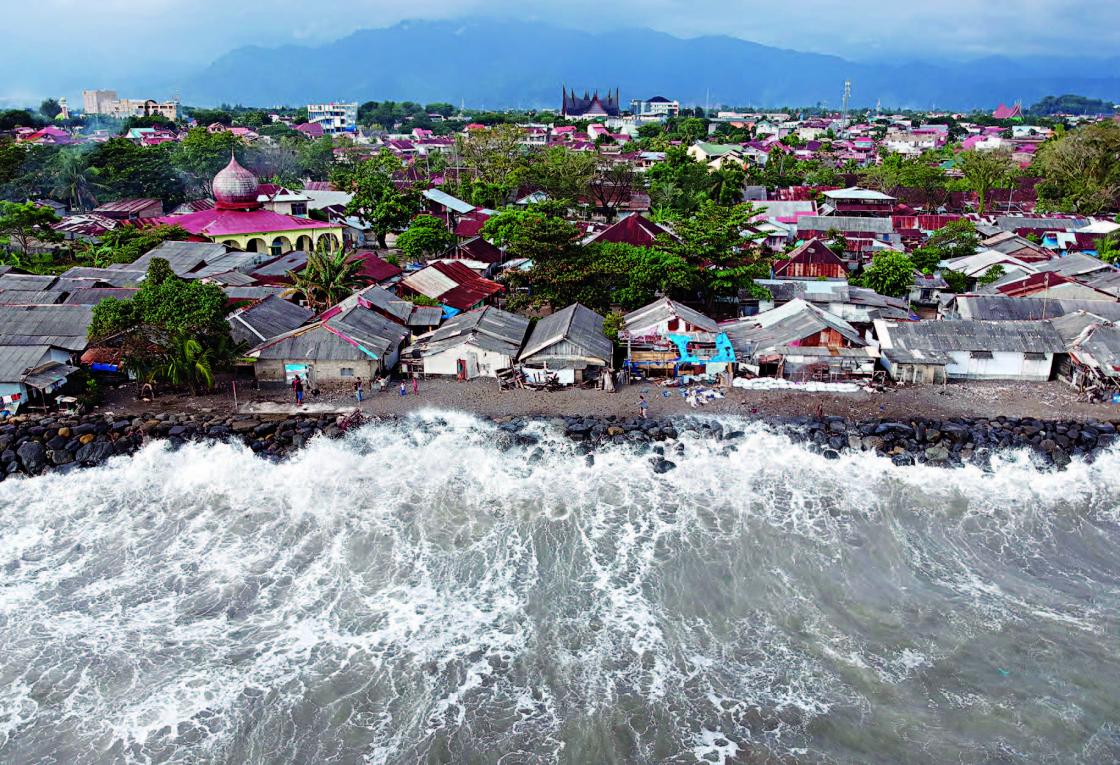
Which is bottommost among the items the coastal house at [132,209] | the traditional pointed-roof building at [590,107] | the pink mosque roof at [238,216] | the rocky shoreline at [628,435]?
the rocky shoreline at [628,435]

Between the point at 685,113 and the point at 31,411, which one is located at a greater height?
the point at 685,113

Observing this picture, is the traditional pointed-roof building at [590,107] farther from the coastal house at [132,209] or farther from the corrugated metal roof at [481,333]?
the corrugated metal roof at [481,333]

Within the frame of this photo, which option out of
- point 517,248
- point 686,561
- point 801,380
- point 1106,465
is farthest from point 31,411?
point 1106,465

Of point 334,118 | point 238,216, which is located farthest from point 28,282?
point 334,118

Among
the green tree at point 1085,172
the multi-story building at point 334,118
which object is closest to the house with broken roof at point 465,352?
the green tree at point 1085,172

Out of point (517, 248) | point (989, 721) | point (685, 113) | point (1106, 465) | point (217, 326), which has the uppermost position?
point (685, 113)

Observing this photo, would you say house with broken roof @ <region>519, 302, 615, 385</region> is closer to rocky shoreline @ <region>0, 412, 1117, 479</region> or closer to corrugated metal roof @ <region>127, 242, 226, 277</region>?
rocky shoreline @ <region>0, 412, 1117, 479</region>

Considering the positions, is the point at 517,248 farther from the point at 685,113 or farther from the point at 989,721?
the point at 685,113

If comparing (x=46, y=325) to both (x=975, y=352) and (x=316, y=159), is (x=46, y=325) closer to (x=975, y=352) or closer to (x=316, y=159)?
(x=975, y=352)
